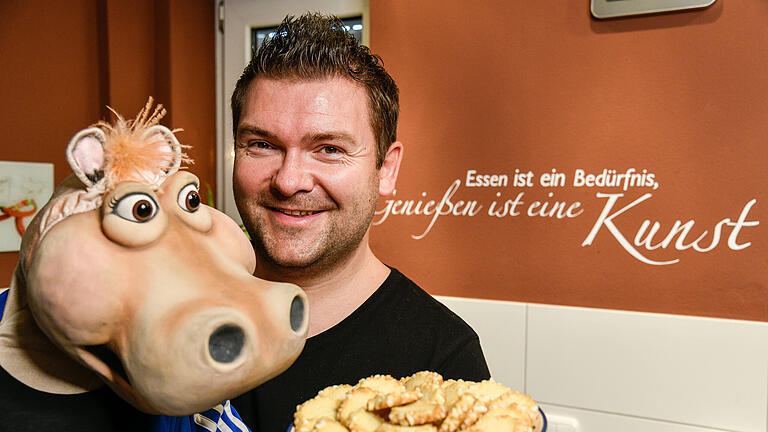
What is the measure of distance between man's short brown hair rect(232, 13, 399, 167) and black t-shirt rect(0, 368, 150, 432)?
0.63 meters

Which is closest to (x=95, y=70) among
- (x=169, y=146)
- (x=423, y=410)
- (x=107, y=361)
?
(x=169, y=146)

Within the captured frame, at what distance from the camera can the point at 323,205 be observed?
938mm

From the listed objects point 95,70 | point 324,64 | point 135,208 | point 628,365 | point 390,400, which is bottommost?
point 628,365

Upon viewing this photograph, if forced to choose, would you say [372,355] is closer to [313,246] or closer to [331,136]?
[313,246]

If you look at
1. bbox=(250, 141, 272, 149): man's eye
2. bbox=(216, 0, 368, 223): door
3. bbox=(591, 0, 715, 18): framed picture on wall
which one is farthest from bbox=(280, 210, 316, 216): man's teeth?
bbox=(216, 0, 368, 223): door

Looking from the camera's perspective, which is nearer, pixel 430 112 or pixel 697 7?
pixel 697 7

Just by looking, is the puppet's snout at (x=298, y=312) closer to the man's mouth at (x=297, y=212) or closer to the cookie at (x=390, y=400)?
the cookie at (x=390, y=400)

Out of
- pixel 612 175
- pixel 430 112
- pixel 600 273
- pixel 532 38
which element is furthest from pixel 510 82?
pixel 600 273

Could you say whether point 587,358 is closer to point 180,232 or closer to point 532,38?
point 532,38

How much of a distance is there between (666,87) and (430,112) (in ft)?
2.59

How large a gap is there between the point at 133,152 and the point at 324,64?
539 mm

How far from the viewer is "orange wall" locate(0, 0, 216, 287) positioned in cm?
194

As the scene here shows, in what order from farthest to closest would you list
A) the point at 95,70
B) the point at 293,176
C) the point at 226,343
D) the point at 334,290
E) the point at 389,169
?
the point at 95,70 < the point at 389,169 < the point at 334,290 < the point at 293,176 < the point at 226,343

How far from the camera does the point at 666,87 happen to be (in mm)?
1709
